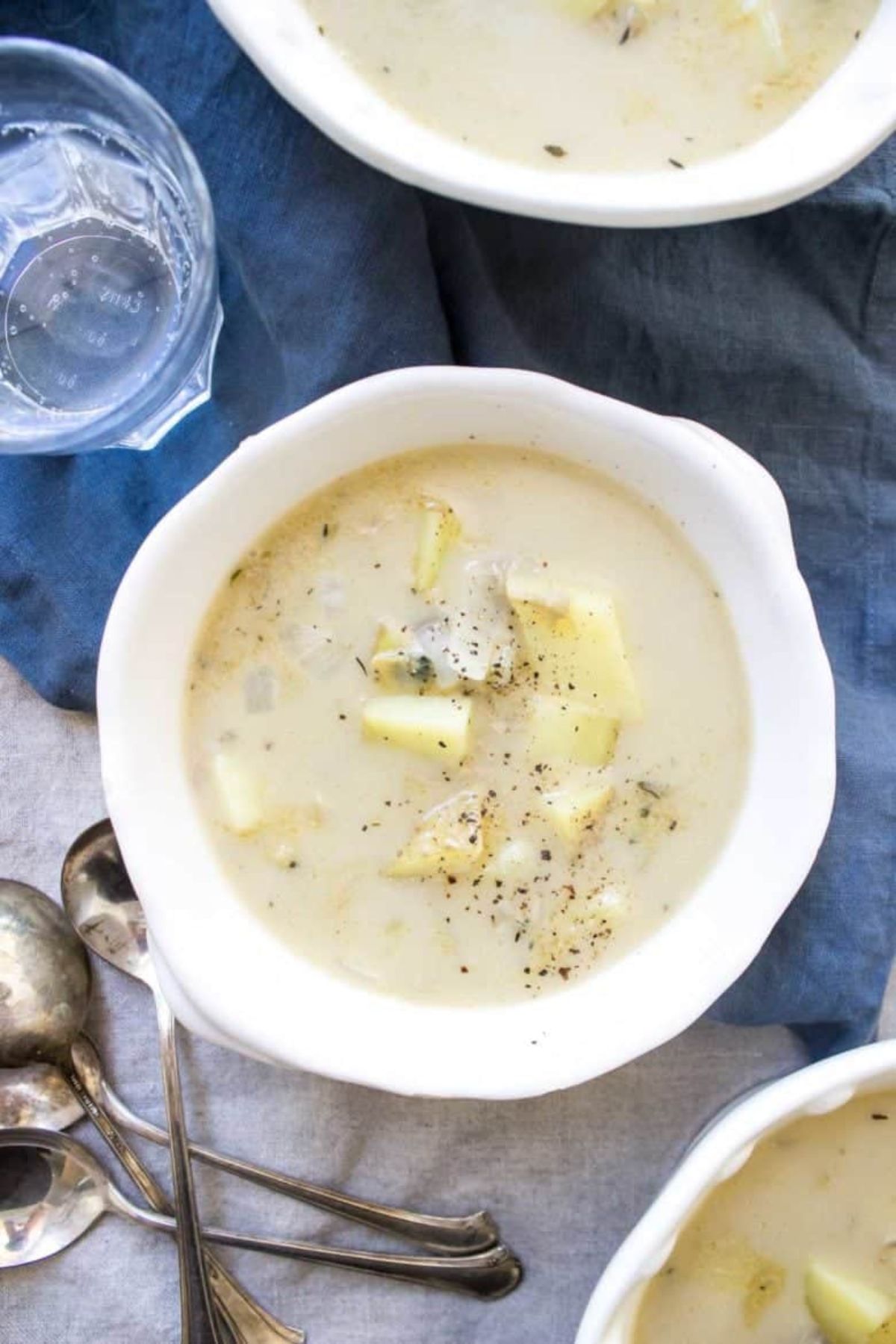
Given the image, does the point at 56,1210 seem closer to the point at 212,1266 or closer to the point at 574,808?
the point at 212,1266

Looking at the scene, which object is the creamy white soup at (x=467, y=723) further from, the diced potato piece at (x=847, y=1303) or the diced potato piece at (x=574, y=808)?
the diced potato piece at (x=847, y=1303)

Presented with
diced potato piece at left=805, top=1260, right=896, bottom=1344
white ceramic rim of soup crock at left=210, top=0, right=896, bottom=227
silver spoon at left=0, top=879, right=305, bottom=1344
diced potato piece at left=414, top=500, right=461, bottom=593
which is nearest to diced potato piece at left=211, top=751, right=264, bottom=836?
diced potato piece at left=414, top=500, right=461, bottom=593

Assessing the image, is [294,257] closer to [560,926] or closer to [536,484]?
[536,484]

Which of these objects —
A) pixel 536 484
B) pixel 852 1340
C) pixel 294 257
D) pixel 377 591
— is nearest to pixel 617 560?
pixel 536 484

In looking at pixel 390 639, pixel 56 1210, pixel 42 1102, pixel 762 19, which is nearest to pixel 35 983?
pixel 42 1102

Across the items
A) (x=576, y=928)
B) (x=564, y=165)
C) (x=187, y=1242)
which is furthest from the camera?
(x=187, y=1242)

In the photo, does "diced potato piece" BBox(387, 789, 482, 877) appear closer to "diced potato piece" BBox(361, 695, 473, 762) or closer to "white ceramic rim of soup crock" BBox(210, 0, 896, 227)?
"diced potato piece" BBox(361, 695, 473, 762)

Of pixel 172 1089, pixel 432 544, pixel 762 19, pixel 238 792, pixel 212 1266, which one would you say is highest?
pixel 762 19
